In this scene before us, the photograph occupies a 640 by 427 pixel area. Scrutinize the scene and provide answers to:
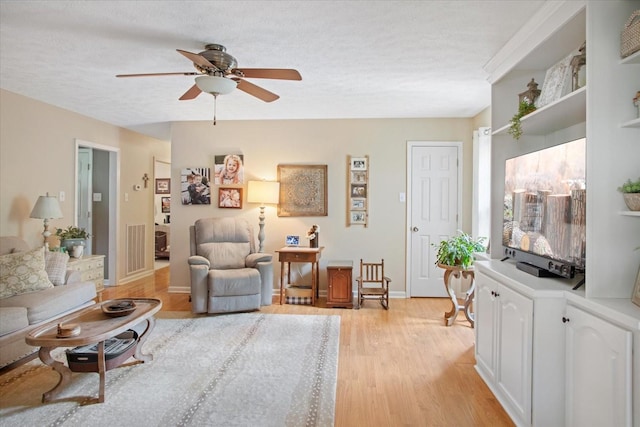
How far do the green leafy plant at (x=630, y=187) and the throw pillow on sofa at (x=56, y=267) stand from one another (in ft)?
13.5

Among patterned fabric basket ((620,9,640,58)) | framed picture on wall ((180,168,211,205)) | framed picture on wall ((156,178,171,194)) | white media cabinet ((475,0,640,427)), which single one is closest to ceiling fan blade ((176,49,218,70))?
white media cabinet ((475,0,640,427))

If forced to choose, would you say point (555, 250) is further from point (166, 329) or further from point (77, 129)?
point (77, 129)

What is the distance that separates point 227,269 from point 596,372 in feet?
11.6

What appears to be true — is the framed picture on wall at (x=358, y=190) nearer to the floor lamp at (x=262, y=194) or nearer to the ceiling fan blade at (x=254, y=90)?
the floor lamp at (x=262, y=194)

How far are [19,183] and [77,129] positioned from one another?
1075 mm

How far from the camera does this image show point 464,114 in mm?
4594

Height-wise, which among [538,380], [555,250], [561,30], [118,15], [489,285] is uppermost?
[118,15]

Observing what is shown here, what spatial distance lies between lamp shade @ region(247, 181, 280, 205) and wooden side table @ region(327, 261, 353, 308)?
1.11m

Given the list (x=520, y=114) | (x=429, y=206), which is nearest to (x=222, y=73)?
(x=520, y=114)

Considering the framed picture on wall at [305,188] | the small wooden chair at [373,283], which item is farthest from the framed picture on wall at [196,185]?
the small wooden chair at [373,283]

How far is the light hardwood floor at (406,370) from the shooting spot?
2.14 m

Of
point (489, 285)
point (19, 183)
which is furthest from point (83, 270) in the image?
point (489, 285)

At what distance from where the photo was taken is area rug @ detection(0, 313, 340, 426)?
208 centimetres

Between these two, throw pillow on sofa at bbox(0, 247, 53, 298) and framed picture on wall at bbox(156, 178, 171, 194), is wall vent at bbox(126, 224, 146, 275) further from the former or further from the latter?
framed picture on wall at bbox(156, 178, 171, 194)
